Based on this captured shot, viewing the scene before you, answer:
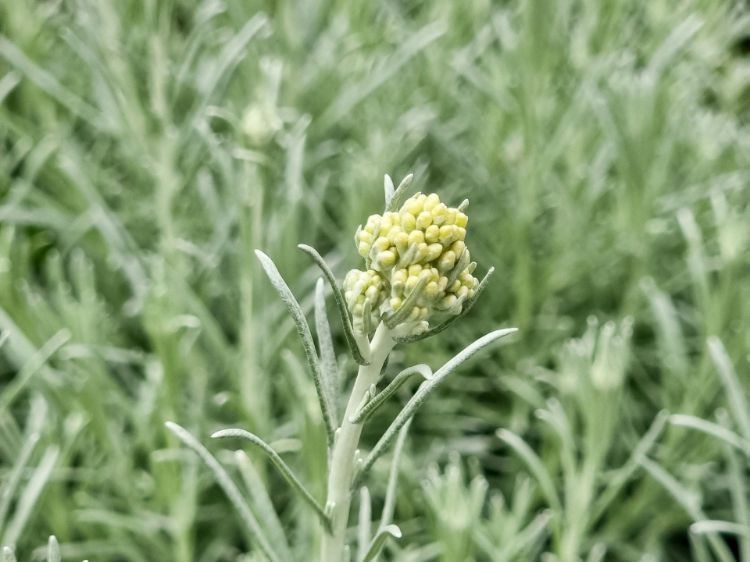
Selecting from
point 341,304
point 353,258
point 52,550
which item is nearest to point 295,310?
point 341,304

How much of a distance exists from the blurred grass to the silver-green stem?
0.28 meters

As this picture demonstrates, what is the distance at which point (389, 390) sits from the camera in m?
0.48

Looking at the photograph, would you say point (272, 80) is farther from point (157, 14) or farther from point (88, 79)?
point (88, 79)

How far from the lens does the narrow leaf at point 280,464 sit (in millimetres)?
473

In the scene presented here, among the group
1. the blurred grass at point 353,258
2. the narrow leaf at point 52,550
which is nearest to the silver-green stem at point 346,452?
the narrow leaf at point 52,550

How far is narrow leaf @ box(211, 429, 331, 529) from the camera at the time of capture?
1.55ft

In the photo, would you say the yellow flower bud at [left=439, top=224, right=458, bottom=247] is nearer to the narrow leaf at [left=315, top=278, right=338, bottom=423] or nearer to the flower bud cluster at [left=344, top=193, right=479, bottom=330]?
the flower bud cluster at [left=344, top=193, right=479, bottom=330]

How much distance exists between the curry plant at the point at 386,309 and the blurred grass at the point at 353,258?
1.00 feet

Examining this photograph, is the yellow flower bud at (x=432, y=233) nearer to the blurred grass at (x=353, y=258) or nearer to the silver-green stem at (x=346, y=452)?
the silver-green stem at (x=346, y=452)

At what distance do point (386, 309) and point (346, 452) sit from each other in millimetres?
95

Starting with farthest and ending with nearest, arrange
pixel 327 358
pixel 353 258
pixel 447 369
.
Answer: pixel 353 258 < pixel 327 358 < pixel 447 369

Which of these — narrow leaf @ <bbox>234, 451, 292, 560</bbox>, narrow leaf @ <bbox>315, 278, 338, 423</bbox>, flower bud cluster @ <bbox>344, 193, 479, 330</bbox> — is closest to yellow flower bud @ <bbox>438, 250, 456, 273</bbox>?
flower bud cluster @ <bbox>344, 193, 479, 330</bbox>

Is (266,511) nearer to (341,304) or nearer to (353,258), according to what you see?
(341,304)

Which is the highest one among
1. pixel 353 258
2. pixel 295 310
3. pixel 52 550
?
pixel 295 310
